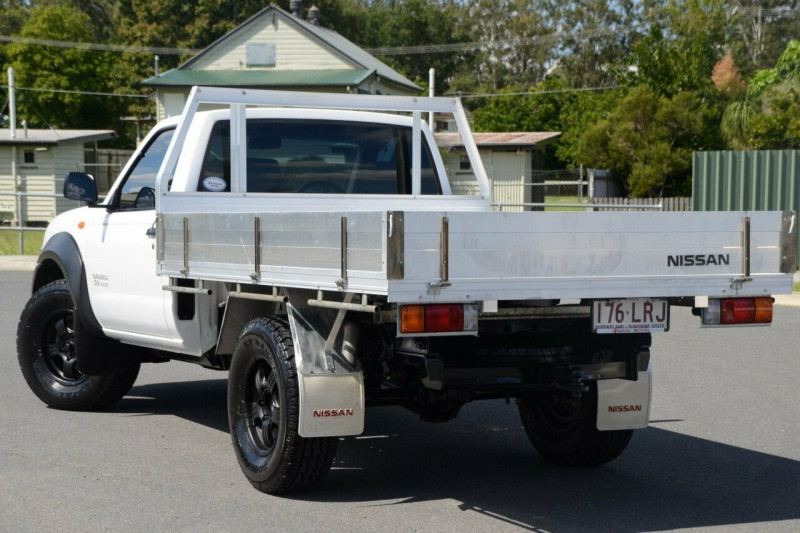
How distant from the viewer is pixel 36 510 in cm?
575

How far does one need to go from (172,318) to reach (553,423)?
2396 millimetres

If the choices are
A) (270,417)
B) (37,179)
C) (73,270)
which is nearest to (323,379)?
(270,417)

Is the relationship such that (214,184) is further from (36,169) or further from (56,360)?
(36,169)

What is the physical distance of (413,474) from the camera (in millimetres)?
6629

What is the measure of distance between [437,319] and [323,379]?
31.6 inches

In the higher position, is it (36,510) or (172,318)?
(172,318)

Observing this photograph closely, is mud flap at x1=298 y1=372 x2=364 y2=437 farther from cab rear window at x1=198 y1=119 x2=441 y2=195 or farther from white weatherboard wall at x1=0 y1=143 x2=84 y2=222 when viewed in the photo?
white weatherboard wall at x1=0 y1=143 x2=84 y2=222

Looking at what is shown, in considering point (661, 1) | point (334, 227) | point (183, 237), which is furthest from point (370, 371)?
point (661, 1)

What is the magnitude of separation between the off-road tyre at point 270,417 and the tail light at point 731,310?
197 cm

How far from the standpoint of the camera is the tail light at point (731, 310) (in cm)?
571

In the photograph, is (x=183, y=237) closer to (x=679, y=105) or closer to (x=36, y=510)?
(x=36, y=510)

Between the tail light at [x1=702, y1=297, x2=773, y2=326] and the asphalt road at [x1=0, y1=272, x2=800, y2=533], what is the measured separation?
3.16 ft

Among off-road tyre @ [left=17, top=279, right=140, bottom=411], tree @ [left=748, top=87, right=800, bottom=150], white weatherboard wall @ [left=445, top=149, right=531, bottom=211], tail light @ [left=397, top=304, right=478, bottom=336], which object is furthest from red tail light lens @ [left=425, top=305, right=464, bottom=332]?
white weatherboard wall @ [left=445, top=149, right=531, bottom=211]

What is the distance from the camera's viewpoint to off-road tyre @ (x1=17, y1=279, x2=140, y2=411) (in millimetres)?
8383
